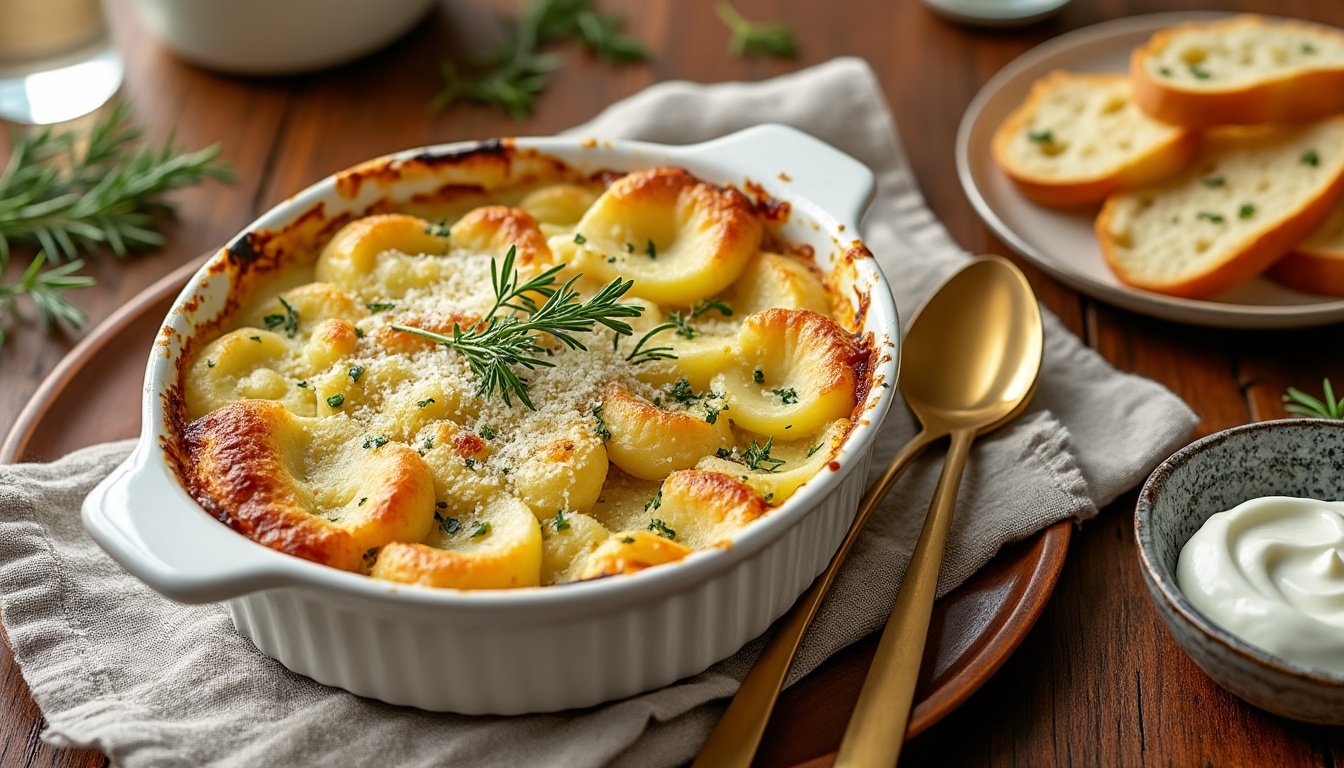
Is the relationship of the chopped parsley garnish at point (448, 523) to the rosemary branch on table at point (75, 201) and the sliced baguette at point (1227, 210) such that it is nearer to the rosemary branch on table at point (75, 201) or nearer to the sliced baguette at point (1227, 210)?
the rosemary branch on table at point (75, 201)

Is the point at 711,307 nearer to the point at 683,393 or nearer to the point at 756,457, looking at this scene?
the point at 683,393

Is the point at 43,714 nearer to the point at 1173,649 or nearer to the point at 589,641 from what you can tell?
the point at 589,641

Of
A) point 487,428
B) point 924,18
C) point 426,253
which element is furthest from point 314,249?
point 924,18

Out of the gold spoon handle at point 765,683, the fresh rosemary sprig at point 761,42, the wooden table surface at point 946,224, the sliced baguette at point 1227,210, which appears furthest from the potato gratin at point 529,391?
the fresh rosemary sprig at point 761,42

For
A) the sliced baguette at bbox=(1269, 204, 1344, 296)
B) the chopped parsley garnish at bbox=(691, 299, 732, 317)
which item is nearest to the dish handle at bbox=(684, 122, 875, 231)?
the chopped parsley garnish at bbox=(691, 299, 732, 317)

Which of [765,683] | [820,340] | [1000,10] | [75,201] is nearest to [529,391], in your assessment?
[820,340]
